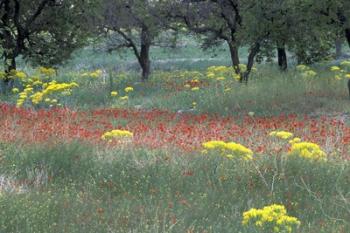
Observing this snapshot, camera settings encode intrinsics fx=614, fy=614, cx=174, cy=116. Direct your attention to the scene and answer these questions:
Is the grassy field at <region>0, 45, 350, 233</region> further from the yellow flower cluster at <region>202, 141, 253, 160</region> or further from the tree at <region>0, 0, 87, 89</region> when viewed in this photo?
the tree at <region>0, 0, 87, 89</region>

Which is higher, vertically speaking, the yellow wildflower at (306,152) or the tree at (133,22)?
the tree at (133,22)

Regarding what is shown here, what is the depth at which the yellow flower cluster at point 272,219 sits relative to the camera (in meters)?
5.53

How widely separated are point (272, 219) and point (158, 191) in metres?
2.10

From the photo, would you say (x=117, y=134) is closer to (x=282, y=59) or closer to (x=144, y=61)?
(x=282, y=59)

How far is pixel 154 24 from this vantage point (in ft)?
83.6

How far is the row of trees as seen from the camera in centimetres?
2070

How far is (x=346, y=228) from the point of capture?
6.06 metres

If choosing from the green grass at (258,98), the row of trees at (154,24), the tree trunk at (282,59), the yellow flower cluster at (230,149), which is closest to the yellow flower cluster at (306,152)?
the yellow flower cluster at (230,149)

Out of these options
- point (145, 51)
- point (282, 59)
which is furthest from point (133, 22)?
point (282, 59)

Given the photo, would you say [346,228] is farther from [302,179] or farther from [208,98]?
[208,98]

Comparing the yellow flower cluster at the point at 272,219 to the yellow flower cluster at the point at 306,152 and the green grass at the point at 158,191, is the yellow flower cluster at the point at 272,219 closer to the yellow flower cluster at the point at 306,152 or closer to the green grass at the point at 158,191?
the green grass at the point at 158,191

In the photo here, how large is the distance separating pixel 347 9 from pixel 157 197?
36.2ft

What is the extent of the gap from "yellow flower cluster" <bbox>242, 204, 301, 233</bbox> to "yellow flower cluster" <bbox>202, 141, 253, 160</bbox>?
211 centimetres

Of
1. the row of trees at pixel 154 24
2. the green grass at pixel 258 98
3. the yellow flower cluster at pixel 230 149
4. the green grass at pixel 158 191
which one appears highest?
the row of trees at pixel 154 24
